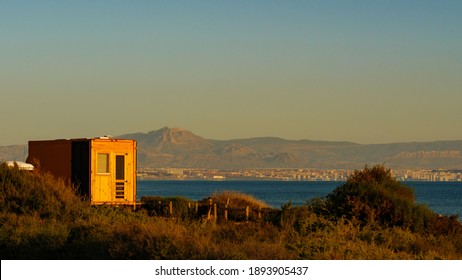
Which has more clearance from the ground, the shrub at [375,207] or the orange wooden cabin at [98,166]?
the orange wooden cabin at [98,166]

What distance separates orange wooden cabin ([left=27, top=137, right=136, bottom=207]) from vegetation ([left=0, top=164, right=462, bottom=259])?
1.75m

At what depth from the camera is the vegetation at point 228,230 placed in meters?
20.6

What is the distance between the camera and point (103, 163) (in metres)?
37.2

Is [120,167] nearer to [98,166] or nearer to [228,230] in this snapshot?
[98,166]

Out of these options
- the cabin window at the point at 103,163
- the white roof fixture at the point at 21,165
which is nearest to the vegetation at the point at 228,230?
the white roof fixture at the point at 21,165

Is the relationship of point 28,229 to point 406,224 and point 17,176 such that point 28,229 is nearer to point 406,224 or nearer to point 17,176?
point 17,176

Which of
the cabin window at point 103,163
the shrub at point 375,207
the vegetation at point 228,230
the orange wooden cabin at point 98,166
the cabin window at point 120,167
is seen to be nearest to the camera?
the vegetation at point 228,230

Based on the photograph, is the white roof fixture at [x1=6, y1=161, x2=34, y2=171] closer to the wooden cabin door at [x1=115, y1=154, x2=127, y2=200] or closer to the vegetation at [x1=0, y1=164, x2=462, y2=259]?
the vegetation at [x1=0, y1=164, x2=462, y2=259]

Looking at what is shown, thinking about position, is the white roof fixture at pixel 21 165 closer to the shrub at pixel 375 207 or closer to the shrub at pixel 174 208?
the shrub at pixel 174 208

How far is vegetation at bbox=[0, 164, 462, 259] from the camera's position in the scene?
67.6 ft

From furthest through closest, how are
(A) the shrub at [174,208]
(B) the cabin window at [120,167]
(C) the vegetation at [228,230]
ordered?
(B) the cabin window at [120,167]
(A) the shrub at [174,208]
(C) the vegetation at [228,230]

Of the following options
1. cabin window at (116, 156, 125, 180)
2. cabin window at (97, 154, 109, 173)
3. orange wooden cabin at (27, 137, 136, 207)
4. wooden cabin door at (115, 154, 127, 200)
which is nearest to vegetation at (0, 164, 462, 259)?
wooden cabin door at (115, 154, 127, 200)

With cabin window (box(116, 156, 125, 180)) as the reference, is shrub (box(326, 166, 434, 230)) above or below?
below

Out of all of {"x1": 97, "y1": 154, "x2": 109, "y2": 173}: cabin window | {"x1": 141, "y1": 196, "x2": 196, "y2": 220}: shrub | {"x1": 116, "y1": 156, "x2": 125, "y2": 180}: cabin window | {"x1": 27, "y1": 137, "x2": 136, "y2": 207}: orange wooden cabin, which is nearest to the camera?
{"x1": 141, "y1": 196, "x2": 196, "y2": 220}: shrub
